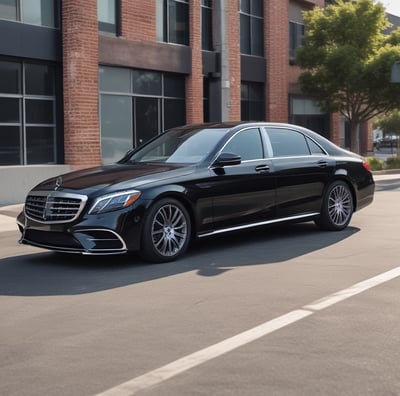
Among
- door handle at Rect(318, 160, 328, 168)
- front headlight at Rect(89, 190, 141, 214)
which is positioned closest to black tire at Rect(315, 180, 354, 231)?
door handle at Rect(318, 160, 328, 168)

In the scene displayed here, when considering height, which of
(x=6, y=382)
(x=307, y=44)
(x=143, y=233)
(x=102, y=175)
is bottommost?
(x=6, y=382)

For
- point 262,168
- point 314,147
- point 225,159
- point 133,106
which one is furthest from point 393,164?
point 225,159

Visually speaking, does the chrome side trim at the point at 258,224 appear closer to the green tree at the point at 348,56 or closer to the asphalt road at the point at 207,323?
the asphalt road at the point at 207,323

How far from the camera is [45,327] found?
17.6ft

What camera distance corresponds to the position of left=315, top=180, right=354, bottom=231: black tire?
33.0ft

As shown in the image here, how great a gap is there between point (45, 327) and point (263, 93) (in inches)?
811

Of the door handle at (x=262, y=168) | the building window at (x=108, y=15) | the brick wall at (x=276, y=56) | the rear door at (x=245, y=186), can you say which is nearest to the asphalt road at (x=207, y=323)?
the rear door at (x=245, y=186)

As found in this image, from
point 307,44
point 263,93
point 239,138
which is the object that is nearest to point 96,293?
point 239,138

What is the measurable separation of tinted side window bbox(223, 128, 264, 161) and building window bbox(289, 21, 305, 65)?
18.3 metres

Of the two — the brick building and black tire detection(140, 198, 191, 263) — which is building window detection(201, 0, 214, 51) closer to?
the brick building

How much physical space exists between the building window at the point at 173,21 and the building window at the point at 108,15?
1702 millimetres

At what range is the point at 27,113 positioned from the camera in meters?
16.4

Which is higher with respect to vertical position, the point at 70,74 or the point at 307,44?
the point at 307,44

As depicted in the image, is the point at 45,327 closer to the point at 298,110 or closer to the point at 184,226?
the point at 184,226
